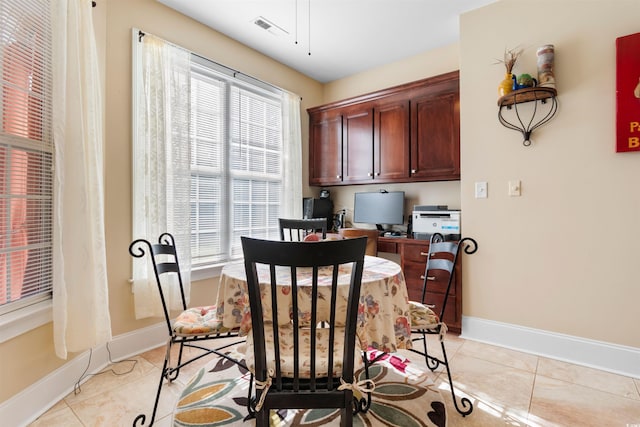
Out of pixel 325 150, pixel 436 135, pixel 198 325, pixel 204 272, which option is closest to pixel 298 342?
pixel 198 325

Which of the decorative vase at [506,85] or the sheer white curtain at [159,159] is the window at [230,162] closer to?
the sheer white curtain at [159,159]

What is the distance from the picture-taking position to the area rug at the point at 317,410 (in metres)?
1.53

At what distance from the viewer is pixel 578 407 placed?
1637mm

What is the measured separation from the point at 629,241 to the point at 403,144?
1.89 m

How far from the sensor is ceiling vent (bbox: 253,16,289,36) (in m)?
2.71

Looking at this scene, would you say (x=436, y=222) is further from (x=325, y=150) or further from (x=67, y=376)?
(x=67, y=376)

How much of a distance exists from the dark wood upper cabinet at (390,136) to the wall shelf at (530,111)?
18.5 inches

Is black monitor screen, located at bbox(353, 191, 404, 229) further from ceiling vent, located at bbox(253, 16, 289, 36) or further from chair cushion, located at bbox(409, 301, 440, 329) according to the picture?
ceiling vent, located at bbox(253, 16, 289, 36)

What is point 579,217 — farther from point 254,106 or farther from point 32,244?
point 32,244

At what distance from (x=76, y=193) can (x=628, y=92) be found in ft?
11.2

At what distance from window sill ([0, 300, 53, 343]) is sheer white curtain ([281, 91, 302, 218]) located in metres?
2.23

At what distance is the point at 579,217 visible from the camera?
2.13 metres

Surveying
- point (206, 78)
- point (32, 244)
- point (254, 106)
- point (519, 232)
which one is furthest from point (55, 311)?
point (519, 232)

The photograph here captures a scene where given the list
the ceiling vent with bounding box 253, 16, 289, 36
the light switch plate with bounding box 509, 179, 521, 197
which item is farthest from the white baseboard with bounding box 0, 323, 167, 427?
the light switch plate with bounding box 509, 179, 521, 197
